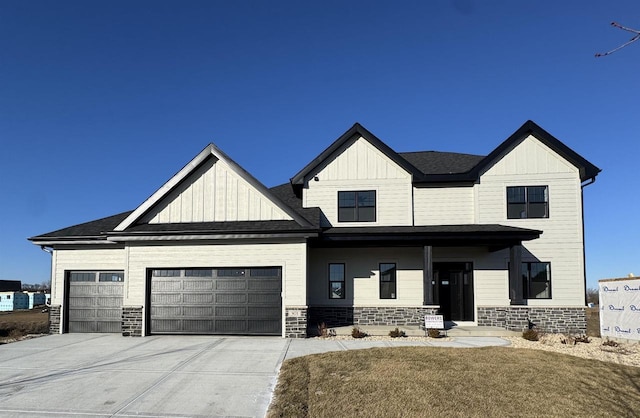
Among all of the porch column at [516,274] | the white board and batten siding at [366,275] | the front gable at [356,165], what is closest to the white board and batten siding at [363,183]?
the front gable at [356,165]

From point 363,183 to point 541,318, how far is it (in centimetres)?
892

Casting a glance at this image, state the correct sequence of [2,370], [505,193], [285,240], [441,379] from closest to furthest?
[441,379], [2,370], [285,240], [505,193]

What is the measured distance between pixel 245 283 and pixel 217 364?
454 centimetres

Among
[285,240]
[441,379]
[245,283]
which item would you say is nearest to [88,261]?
[245,283]

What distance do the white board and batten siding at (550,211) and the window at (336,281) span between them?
18.3ft

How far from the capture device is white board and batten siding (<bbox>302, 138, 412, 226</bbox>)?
57.1 feet

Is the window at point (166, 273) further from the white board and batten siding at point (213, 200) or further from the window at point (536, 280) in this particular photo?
the window at point (536, 280)

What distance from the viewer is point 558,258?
655 inches

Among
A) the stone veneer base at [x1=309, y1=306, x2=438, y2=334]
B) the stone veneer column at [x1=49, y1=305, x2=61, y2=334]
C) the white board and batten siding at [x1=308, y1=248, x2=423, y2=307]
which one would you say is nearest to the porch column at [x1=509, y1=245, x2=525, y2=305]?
the white board and batten siding at [x1=308, y1=248, x2=423, y2=307]

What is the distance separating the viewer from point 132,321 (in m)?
14.6

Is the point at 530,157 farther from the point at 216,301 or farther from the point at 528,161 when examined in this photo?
the point at 216,301

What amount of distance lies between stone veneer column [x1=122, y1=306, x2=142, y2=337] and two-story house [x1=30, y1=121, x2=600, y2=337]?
0.04 m

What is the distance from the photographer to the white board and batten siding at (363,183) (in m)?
17.4

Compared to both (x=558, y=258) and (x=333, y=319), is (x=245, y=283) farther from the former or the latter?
(x=558, y=258)
